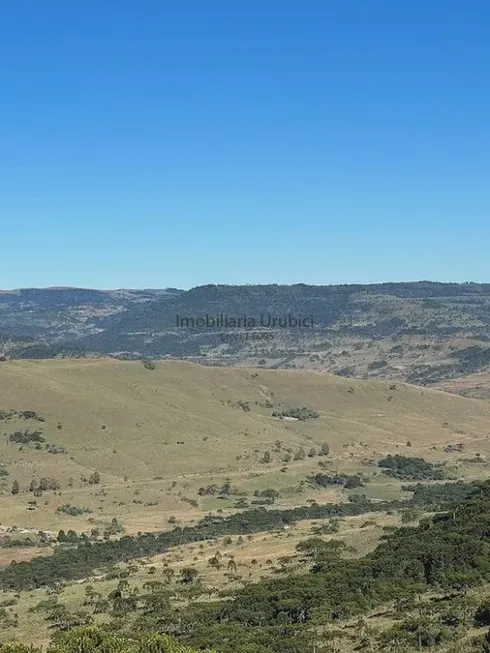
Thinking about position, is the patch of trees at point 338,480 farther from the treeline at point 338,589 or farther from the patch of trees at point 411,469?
the treeline at point 338,589

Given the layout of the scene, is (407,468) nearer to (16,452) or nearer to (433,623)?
(16,452)

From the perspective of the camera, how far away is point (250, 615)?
40.2 meters

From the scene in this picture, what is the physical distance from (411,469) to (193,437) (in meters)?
34.6

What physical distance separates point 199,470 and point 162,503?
17.3 meters

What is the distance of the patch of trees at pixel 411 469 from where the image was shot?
117875 millimetres

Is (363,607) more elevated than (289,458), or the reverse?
(363,607)

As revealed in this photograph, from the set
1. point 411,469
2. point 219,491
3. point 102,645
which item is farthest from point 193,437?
point 102,645

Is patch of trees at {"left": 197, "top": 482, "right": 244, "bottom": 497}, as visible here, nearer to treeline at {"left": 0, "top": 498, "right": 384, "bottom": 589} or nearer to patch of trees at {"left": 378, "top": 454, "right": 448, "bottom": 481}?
treeline at {"left": 0, "top": 498, "right": 384, "bottom": 589}

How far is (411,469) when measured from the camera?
12056cm

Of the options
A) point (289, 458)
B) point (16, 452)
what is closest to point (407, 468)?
point (289, 458)

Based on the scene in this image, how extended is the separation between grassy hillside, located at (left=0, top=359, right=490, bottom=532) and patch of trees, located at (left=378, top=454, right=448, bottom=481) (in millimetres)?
2201

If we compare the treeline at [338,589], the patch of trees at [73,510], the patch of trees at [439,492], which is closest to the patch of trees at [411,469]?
the patch of trees at [439,492]

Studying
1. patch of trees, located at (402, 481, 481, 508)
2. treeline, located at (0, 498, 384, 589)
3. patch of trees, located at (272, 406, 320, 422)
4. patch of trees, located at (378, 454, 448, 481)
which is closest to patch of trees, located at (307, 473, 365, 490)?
patch of trees, located at (402, 481, 481, 508)

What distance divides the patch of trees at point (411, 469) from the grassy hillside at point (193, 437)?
86.7 inches
